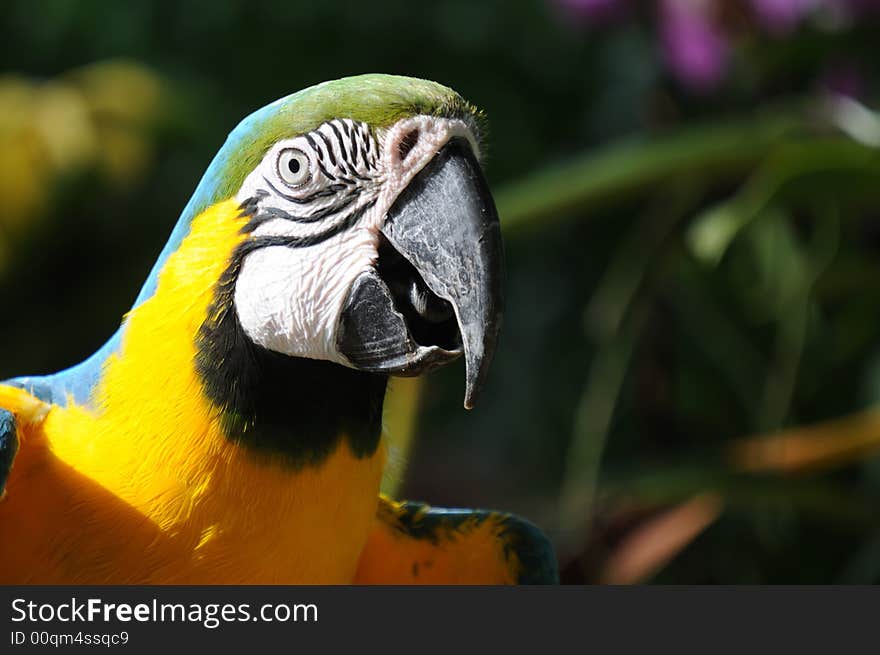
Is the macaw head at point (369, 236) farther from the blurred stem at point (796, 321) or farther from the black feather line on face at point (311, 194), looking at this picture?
the blurred stem at point (796, 321)

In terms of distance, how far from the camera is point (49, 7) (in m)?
3.45

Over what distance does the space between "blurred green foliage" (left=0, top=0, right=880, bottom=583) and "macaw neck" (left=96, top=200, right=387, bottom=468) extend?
74 centimetres

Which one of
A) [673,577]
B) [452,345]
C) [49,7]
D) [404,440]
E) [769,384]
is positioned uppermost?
[49,7]

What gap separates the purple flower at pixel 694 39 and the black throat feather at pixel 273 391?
138 centimetres

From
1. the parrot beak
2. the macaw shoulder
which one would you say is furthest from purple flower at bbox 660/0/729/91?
the parrot beak

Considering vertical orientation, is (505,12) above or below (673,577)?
above

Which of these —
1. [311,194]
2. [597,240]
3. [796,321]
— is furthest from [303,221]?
[597,240]

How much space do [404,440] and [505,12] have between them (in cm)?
248

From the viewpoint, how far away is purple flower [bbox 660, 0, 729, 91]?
201 cm

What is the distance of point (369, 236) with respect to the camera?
0.79m

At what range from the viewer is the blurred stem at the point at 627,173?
163cm

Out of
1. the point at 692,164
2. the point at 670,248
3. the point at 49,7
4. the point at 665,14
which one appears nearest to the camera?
the point at 692,164

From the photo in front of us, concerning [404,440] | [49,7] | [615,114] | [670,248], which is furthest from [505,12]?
[404,440]

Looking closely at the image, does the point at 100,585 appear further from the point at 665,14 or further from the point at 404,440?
the point at 665,14
